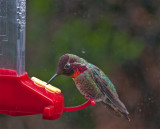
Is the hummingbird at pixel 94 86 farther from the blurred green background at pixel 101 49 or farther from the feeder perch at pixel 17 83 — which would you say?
the blurred green background at pixel 101 49

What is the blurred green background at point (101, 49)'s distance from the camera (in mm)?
5086

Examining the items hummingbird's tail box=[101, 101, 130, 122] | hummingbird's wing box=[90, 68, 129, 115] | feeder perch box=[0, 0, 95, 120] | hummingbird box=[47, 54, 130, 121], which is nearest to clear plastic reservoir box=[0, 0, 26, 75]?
feeder perch box=[0, 0, 95, 120]

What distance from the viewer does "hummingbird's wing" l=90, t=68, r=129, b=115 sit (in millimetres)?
3082

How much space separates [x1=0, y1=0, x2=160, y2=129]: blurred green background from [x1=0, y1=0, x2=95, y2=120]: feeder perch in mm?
2383

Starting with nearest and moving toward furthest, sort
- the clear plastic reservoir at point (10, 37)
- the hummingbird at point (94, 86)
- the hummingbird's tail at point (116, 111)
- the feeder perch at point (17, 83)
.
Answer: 1. the feeder perch at point (17, 83)
2. the clear plastic reservoir at point (10, 37)
3. the hummingbird at point (94, 86)
4. the hummingbird's tail at point (116, 111)

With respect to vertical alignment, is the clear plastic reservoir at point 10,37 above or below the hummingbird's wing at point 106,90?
above

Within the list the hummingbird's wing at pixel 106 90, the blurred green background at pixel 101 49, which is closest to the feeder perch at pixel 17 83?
the hummingbird's wing at pixel 106 90

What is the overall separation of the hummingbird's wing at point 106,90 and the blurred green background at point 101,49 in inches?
74.4

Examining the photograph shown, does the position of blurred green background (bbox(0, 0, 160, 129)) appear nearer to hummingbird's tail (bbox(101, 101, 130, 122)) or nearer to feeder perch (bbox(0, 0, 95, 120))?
hummingbird's tail (bbox(101, 101, 130, 122))

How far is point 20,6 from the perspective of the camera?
269cm

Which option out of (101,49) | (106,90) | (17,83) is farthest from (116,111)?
(101,49)

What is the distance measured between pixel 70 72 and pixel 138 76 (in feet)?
10.4

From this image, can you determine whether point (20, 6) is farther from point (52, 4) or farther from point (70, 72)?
point (52, 4)

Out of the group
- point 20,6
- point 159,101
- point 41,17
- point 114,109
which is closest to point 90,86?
point 114,109
